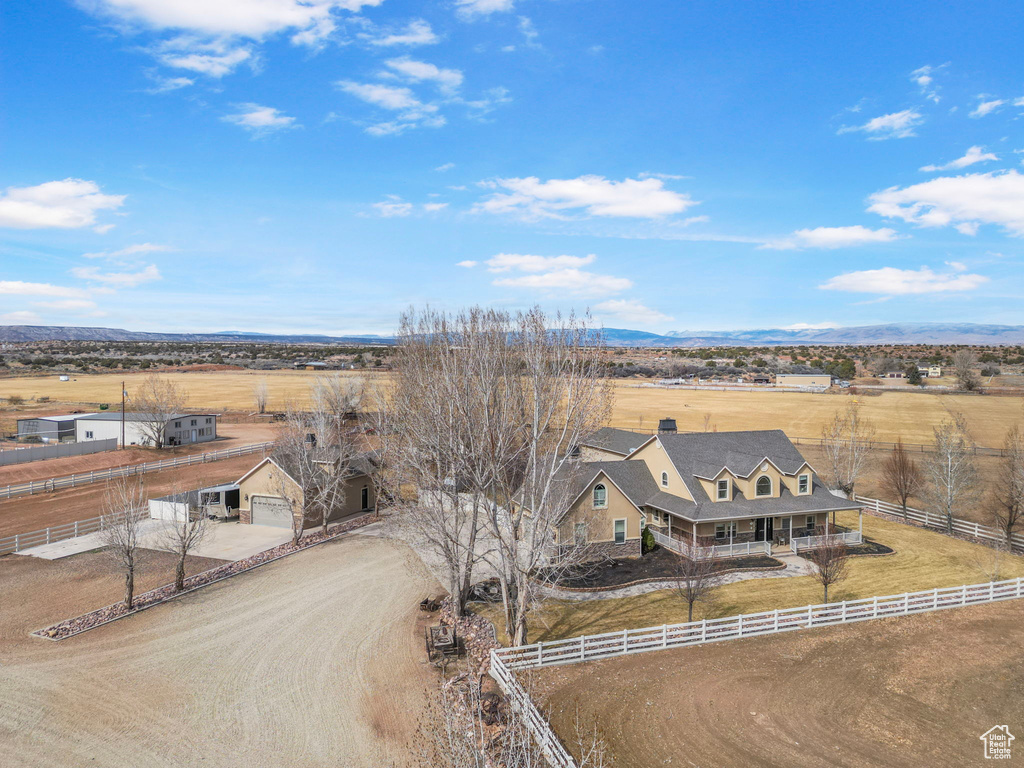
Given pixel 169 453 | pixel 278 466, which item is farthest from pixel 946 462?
pixel 169 453

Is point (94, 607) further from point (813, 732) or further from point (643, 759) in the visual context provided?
point (813, 732)

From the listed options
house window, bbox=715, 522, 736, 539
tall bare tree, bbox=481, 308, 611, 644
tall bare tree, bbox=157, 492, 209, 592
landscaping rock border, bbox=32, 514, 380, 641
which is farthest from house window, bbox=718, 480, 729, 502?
tall bare tree, bbox=157, 492, 209, 592

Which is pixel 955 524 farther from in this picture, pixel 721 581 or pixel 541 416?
pixel 541 416

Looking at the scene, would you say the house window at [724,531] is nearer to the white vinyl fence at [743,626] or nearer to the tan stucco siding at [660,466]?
the tan stucco siding at [660,466]

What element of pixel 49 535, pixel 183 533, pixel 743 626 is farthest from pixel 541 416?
pixel 49 535

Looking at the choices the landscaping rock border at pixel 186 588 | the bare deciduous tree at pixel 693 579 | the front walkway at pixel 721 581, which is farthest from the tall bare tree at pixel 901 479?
the landscaping rock border at pixel 186 588

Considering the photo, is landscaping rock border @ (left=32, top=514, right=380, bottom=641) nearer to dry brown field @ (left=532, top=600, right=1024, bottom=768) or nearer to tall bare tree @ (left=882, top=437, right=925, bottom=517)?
dry brown field @ (left=532, top=600, right=1024, bottom=768)
